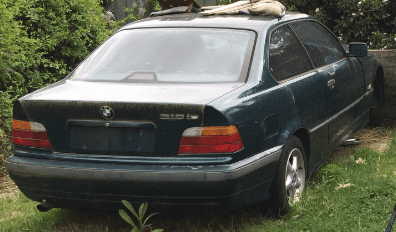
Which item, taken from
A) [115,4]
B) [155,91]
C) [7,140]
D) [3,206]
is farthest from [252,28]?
[115,4]

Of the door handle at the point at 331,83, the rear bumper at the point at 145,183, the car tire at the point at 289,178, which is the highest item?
the door handle at the point at 331,83

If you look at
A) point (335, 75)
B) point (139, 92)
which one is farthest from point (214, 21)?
point (335, 75)

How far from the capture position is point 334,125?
4734mm

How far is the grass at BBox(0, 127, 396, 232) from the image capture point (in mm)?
3652

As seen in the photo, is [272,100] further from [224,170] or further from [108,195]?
[108,195]

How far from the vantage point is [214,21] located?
162 inches

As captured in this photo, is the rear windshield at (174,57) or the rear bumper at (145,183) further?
the rear windshield at (174,57)

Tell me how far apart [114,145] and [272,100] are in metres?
1.11

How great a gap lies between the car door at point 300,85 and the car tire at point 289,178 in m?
0.17

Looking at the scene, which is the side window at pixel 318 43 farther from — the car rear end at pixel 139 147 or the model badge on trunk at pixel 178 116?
the model badge on trunk at pixel 178 116

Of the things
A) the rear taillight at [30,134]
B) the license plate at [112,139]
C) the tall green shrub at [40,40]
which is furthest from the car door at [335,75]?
the tall green shrub at [40,40]

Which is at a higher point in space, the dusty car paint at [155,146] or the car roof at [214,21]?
the car roof at [214,21]

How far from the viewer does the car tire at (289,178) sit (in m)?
3.61

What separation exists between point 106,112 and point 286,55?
162 cm
